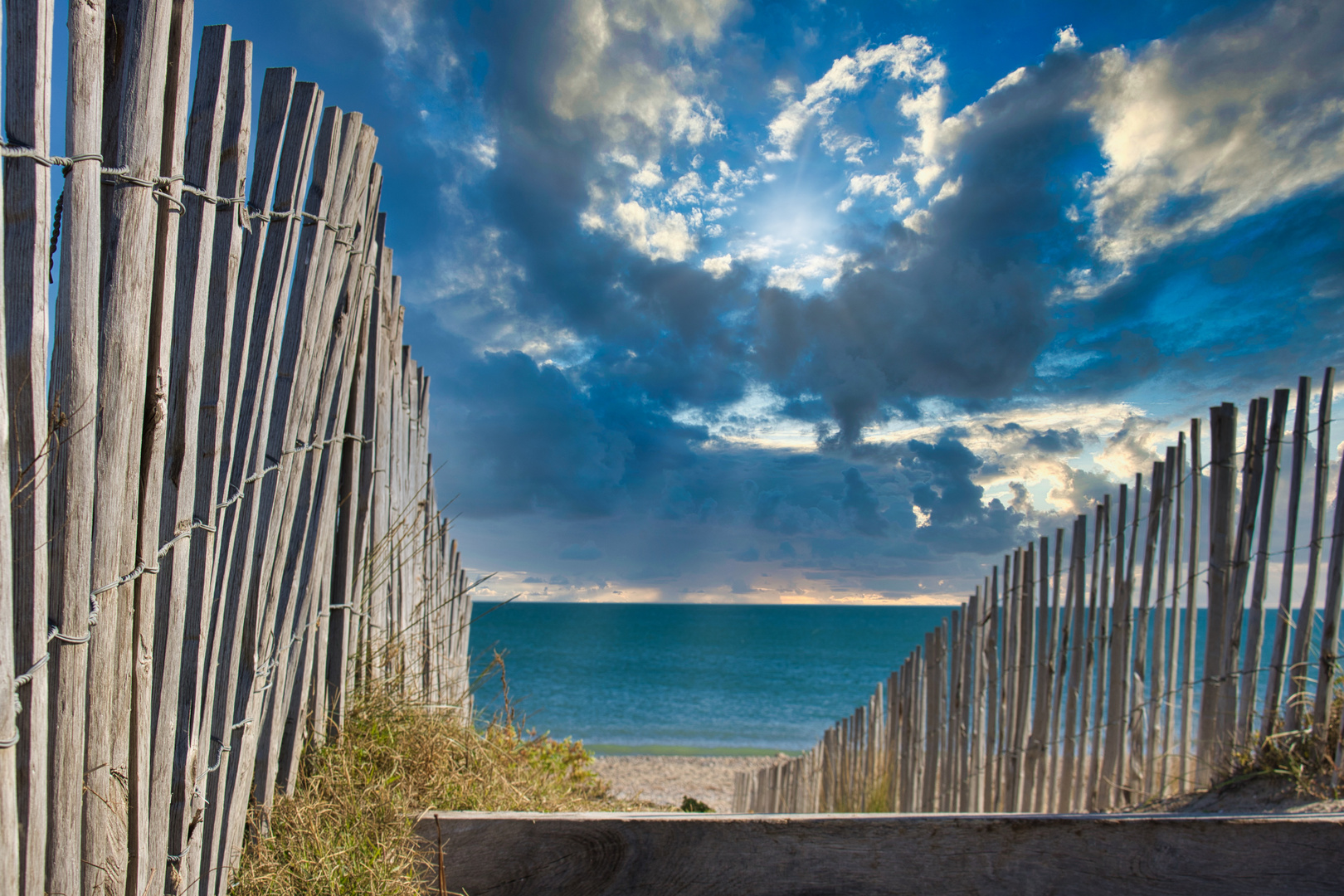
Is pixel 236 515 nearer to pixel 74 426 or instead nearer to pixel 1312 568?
pixel 74 426

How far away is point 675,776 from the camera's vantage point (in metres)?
15.5

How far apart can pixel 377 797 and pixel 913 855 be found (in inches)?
55.9

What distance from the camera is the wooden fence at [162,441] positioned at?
41.8 inches

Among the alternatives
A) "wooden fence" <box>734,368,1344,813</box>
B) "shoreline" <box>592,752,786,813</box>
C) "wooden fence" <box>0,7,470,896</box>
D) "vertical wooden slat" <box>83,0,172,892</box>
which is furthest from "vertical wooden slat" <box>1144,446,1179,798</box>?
"shoreline" <box>592,752,786,813</box>

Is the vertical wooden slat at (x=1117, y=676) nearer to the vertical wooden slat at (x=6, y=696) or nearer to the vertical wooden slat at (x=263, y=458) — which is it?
the vertical wooden slat at (x=263, y=458)

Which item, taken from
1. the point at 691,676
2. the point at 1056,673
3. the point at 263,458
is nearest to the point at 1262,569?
the point at 1056,673

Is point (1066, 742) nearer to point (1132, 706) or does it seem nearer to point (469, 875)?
point (1132, 706)

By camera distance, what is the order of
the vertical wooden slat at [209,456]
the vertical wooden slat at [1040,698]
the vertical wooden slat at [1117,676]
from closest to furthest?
1. the vertical wooden slat at [209,456]
2. the vertical wooden slat at [1117,676]
3. the vertical wooden slat at [1040,698]

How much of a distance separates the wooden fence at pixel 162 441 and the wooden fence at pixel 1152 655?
366 centimetres

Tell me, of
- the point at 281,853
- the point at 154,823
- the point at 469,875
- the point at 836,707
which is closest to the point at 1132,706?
the point at 469,875

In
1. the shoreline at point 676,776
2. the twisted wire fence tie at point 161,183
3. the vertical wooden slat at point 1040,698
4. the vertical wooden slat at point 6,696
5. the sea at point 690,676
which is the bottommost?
the sea at point 690,676

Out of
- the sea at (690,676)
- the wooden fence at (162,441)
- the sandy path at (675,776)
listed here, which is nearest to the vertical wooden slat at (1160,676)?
the sea at (690,676)

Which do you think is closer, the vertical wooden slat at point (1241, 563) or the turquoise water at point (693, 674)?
the vertical wooden slat at point (1241, 563)

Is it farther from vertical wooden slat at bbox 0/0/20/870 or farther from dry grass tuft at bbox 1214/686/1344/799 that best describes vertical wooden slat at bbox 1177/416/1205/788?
vertical wooden slat at bbox 0/0/20/870
